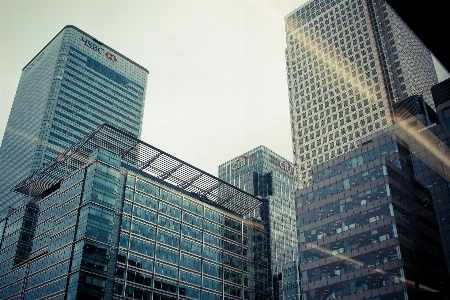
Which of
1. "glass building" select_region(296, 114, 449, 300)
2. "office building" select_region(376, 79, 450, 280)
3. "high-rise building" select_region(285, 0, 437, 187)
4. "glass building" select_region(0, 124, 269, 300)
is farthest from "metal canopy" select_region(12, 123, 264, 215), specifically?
"office building" select_region(376, 79, 450, 280)

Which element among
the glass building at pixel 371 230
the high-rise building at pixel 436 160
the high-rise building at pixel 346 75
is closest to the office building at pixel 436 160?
the high-rise building at pixel 436 160

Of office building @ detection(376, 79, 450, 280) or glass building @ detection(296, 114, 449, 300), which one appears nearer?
glass building @ detection(296, 114, 449, 300)

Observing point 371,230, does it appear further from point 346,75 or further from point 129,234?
point 346,75

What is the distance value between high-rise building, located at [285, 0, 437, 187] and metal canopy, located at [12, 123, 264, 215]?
1362 inches

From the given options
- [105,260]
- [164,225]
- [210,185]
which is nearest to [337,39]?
[210,185]

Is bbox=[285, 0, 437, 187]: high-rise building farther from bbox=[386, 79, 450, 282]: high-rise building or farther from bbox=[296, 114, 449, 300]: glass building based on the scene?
bbox=[296, 114, 449, 300]: glass building

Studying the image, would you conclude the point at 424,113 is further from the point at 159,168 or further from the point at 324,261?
the point at 159,168

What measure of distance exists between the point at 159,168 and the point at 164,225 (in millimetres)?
13329

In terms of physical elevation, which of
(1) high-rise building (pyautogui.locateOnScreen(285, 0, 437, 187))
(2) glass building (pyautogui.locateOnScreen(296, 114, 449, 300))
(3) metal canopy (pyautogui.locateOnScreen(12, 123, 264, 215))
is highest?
(1) high-rise building (pyautogui.locateOnScreen(285, 0, 437, 187))

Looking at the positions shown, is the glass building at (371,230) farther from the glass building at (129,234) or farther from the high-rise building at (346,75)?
the high-rise building at (346,75)

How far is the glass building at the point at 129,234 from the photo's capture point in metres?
84.5

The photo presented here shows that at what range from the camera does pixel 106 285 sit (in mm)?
82188

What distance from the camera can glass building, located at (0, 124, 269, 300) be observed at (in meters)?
84.5

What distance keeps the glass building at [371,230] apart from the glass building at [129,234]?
28.0 m
